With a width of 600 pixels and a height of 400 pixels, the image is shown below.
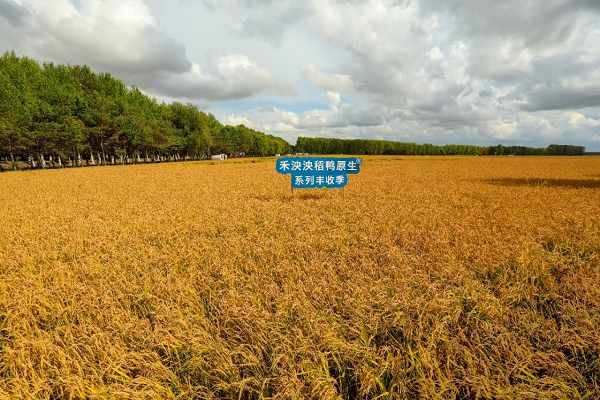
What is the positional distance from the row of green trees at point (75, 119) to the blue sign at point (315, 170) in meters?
47.3

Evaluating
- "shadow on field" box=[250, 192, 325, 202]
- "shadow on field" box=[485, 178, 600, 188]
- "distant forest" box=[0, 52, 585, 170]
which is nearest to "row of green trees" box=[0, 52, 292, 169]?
"distant forest" box=[0, 52, 585, 170]

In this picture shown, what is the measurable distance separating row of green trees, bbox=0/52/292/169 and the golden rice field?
49359mm

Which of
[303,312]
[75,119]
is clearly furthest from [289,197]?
[75,119]

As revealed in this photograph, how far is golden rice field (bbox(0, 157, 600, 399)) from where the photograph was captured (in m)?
2.59

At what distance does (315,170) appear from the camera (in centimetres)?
1277

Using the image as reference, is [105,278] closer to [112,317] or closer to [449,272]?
[112,317]

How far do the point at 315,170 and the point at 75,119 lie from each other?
5807cm

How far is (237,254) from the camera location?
566 cm

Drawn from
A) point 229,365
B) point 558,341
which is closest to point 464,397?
point 558,341

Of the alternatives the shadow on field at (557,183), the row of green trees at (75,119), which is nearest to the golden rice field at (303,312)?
the shadow on field at (557,183)

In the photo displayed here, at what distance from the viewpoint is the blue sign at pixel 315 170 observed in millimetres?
12531

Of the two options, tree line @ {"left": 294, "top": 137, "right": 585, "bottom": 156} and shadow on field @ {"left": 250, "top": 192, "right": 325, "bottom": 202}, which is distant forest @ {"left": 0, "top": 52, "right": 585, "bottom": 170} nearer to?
shadow on field @ {"left": 250, "top": 192, "right": 325, "bottom": 202}

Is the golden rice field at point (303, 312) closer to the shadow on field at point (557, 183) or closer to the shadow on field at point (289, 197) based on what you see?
the shadow on field at point (289, 197)

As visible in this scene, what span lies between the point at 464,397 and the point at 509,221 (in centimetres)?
800
